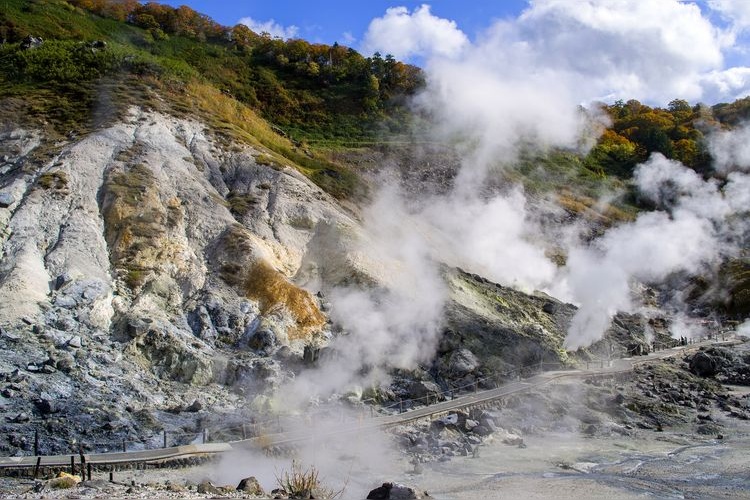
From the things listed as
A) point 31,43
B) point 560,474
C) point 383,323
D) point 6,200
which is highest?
point 31,43

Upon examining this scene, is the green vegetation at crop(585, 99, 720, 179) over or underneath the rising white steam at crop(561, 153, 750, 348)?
over

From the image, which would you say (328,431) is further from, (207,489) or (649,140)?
(649,140)

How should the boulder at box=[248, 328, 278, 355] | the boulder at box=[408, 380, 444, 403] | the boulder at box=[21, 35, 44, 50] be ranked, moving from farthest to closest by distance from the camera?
the boulder at box=[21, 35, 44, 50], the boulder at box=[248, 328, 278, 355], the boulder at box=[408, 380, 444, 403]

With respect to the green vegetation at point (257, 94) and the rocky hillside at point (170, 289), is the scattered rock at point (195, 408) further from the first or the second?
the green vegetation at point (257, 94)

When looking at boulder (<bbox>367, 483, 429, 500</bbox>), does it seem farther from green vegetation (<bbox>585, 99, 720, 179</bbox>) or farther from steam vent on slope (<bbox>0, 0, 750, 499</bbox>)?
green vegetation (<bbox>585, 99, 720, 179</bbox>)

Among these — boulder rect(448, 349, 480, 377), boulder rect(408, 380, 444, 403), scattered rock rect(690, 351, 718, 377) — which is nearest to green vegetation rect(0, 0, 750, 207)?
boulder rect(448, 349, 480, 377)

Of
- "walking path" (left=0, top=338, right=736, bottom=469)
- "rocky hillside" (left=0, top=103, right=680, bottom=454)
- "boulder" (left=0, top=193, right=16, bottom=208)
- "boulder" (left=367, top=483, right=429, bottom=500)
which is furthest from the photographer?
"boulder" (left=0, top=193, right=16, bottom=208)

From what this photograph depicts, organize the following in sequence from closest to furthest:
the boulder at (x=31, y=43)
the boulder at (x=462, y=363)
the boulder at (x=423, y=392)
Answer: the boulder at (x=423, y=392) < the boulder at (x=462, y=363) < the boulder at (x=31, y=43)

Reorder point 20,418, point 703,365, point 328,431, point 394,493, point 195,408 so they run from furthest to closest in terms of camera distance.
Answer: point 703,365, point 195,408, point 328,431, point 20,418, point 394,493

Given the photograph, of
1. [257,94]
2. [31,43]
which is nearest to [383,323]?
[31,43]

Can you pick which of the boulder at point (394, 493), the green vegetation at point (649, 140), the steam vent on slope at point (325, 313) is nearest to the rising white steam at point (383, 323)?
the steam vent on slope at point (325, 313)

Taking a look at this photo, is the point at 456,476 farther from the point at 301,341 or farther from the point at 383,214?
the point at 383,214

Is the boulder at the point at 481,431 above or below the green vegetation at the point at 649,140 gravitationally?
below

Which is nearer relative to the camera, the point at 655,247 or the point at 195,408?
the point at 195,408
